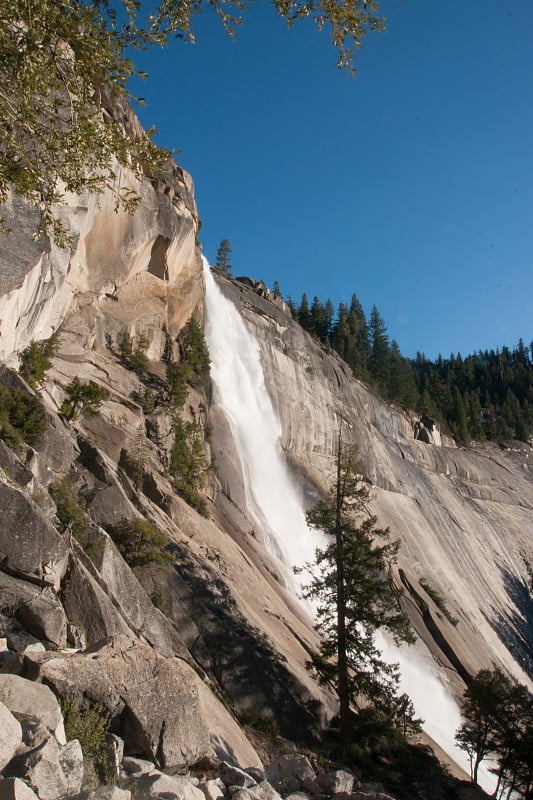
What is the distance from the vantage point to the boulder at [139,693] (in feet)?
23.5

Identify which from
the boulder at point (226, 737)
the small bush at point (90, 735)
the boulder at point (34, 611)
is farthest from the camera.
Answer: the boulder at point (226, 737)

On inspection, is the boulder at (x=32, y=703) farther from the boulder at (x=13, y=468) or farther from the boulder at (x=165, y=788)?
the boulder at (x=13, y=468)

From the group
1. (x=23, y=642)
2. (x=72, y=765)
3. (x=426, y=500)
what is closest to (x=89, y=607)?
(x=23, y=642)

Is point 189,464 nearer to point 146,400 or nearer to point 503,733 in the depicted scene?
point 146,400

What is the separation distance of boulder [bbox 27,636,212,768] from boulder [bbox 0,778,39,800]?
2.71 meters

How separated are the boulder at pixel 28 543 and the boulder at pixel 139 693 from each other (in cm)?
302

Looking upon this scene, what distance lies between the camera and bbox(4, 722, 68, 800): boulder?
15.4ft

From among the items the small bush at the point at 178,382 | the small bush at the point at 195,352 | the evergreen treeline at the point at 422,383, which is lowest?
the small bush at the point at 178,382

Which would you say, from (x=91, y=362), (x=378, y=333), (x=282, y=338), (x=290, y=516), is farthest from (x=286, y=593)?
(x=378, y=333)

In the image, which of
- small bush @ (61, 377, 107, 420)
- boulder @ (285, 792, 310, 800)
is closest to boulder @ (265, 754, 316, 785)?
boulder @ (285, 792, 310, 800)

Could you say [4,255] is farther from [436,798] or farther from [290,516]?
[290,516]

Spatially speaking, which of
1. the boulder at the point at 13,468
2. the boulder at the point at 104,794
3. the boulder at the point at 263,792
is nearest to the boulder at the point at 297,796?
the boulder at the point at 263,792

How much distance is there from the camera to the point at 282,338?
46031 millimetres

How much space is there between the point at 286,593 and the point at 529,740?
9.96m
